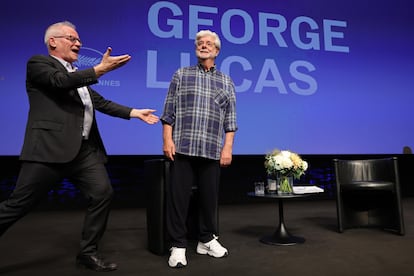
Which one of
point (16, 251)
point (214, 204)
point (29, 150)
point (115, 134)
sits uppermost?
point (115, 134)

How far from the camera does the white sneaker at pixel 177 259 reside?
5.82ft

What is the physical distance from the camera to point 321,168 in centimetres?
466

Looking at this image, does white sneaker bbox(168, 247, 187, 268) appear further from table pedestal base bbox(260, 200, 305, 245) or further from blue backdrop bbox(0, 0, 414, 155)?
blue backdrop bbox(0, 0, 414, 155)

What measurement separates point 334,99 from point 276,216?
169cm

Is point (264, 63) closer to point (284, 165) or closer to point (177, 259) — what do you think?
point (284, 165)

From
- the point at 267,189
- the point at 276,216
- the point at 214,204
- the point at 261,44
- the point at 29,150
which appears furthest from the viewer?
the point at 261,44

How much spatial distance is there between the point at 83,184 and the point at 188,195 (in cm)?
55

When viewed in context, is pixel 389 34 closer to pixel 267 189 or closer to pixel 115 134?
pixel 267 189

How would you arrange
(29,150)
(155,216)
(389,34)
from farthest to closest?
(389,34) → (155,216) → (29,150)

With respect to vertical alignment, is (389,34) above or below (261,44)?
above

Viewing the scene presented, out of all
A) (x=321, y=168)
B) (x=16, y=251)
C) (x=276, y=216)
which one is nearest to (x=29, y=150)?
(x=16, y=251)

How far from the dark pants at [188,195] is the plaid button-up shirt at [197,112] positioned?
84 millimetres

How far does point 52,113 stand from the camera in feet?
5.29

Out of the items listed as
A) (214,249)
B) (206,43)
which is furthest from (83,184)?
(206,43)
